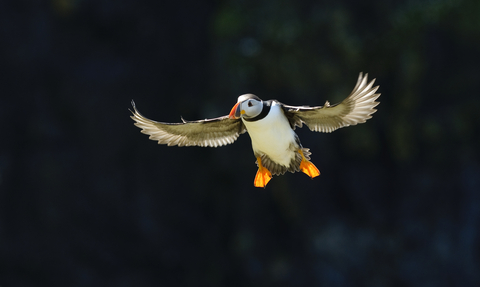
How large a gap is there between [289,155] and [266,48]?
30.0 ft

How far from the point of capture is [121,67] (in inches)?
644

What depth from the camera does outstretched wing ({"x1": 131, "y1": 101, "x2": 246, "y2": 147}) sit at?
627 centimetres

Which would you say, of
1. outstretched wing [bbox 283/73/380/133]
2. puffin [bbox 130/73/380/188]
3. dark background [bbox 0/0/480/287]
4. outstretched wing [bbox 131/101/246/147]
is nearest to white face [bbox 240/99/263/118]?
puffin [bbox 130/73/380/188]

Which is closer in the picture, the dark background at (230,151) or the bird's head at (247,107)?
the bird's head at (247,107)

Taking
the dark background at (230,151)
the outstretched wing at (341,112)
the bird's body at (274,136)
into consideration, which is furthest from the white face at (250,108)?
the dark background at (230,151)

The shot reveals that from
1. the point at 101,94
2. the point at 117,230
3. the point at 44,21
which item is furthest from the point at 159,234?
the point at 44,21

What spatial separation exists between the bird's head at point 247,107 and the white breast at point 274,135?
0.41ft

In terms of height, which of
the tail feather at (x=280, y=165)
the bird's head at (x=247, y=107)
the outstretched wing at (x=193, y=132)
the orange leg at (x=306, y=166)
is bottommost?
the orange leg at (x=306, y=166)

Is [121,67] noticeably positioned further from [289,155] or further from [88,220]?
[289,155]

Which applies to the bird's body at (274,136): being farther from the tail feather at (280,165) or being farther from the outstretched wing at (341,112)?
the outstretched wing at (341,112)

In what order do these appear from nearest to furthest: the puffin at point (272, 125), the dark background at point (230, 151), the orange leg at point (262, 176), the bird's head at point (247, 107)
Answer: the bird's head at point (247, 107)
the puffin at point (272, 125)
the orange leg at point (262, 176)
the dark background at point (230, 151)

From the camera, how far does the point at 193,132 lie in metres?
6.45

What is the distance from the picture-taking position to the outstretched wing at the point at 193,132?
6.27 m

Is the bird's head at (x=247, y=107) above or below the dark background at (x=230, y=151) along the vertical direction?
below
